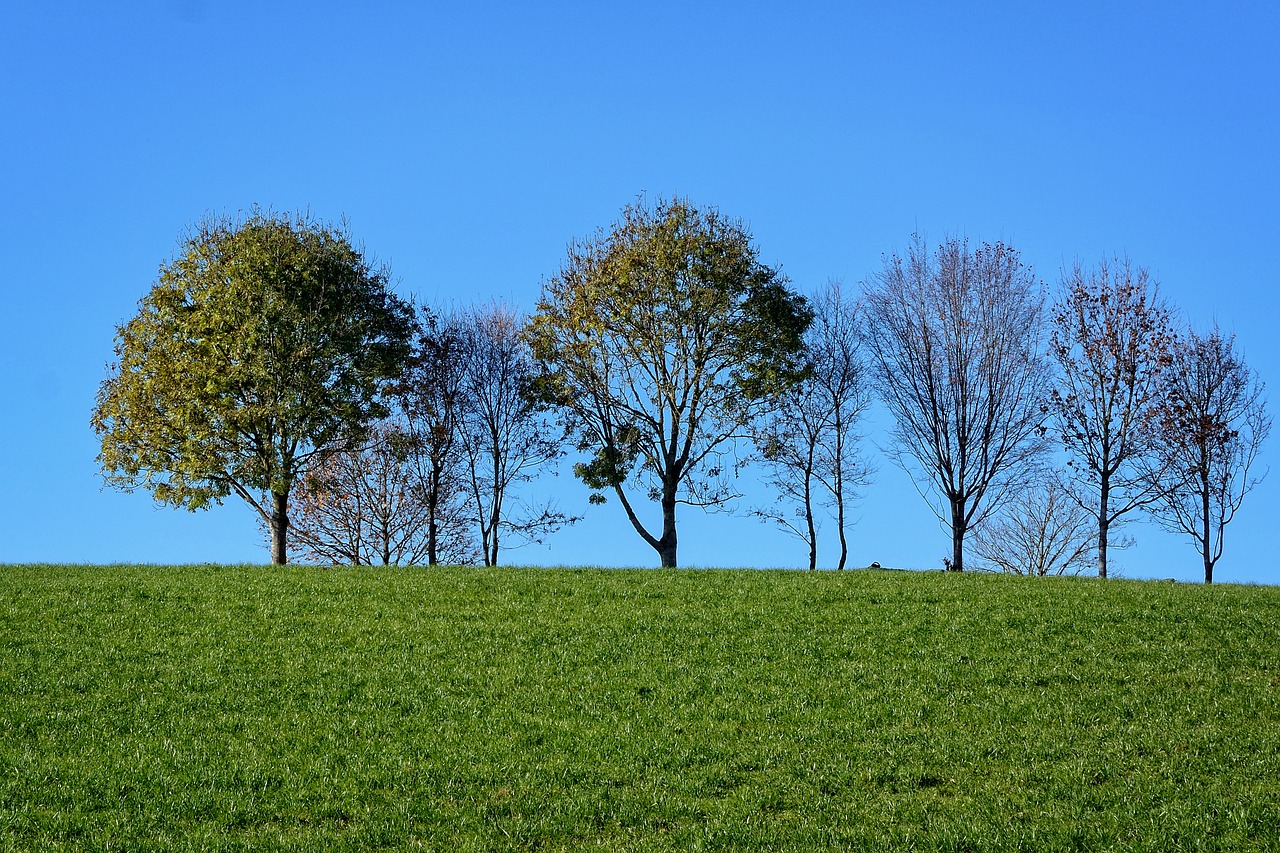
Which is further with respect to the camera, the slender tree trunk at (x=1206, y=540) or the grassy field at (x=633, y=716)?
the slender tree trunk at (x=1206, y=540)

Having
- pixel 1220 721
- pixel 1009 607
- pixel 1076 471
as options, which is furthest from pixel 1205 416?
pixel 1220 721

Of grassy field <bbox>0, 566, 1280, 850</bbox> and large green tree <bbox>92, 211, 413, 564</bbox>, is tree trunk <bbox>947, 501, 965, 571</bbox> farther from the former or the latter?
large green tree <bbox>92, 211, 413, 564</bbox>

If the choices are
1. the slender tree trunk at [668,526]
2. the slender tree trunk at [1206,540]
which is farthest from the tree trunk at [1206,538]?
the slender tree trunk at [668,526]

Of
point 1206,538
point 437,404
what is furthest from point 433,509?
point 1206,538

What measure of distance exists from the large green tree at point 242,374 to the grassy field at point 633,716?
34.4 ft

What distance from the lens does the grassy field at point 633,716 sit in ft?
45.8

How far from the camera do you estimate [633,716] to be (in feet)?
59.3

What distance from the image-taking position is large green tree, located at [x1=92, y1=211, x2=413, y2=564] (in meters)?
38.1

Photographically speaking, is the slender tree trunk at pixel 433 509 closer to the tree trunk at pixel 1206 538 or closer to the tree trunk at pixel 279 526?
the tree trunk at pixel 279 526

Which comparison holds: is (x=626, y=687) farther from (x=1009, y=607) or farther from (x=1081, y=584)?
(x=1081, y=584)

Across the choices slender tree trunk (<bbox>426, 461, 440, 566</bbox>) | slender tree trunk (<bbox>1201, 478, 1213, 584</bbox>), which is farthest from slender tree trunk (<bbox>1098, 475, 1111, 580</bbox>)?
slender tree trunk (<bbox>426, 461, 440, 566</bbox>)

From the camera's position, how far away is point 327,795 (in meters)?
14.9

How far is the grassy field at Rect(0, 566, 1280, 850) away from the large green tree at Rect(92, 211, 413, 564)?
34.4 feet

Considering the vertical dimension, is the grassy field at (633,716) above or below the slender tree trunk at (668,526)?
below
